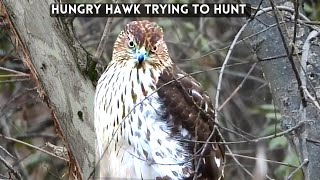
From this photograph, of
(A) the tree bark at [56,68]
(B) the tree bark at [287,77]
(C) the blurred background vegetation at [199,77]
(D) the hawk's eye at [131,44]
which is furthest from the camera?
(C) the blurred background vegetation at [199,77]

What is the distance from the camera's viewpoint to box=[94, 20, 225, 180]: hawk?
3.28 m

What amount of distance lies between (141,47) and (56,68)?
1.08ft

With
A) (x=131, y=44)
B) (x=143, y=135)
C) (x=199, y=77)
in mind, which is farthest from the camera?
(x=199, y=77)

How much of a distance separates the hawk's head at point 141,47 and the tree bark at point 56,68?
0.19m

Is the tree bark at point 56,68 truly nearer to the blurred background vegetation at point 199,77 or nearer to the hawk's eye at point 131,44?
the hawk's eye at point 131,44

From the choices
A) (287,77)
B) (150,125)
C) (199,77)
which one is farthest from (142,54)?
(199,77)

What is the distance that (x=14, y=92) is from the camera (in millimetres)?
5402

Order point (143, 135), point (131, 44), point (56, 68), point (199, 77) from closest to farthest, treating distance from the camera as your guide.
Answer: point (143, 135) → point (56, 68) → point (131, 44) → point (199, 77)

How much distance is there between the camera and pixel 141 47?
3467 millimetres

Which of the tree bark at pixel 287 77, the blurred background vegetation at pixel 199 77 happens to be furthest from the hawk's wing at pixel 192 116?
the blurred background vegetation at pixel 199 77

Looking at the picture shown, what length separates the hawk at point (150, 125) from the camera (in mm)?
3283

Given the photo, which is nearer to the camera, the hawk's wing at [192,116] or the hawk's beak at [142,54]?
the hawk's wing at [192,116]

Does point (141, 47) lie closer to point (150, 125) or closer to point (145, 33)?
point (145, 33)

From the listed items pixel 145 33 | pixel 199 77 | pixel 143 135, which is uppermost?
pixel 145 33
